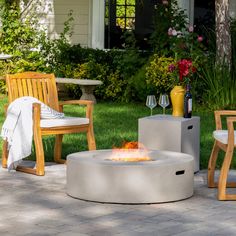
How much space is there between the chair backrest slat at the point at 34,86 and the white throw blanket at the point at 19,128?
0.49m

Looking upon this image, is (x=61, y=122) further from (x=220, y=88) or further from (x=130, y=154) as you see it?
(x=220, y=88)

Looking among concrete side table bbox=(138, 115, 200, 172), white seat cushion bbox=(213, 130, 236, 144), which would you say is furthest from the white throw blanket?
white seat cushion bbox=(213, 130, 236, 144)

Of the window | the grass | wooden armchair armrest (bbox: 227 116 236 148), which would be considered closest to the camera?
wooden armchair armrest (bbox: 227 116 236 148)

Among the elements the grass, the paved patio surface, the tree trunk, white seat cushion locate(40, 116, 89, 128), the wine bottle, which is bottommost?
the paved patio surface

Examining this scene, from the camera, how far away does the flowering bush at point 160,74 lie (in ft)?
47.2

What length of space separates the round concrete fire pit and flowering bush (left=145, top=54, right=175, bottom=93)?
7199 millimetres

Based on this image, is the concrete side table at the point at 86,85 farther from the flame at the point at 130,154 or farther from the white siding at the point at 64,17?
the flame at the point at 130,154

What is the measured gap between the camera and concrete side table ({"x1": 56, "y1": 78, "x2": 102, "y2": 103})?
1468 centimetres

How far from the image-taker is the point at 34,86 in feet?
30.6

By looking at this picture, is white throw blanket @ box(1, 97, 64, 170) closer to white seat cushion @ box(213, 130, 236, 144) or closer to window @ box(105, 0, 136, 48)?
white seat cushion @ box(213, 130, 236, 144)

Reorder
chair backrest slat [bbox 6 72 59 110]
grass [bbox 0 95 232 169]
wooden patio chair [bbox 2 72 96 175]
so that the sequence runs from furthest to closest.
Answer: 1. grass [bbox 0 95 232 169]
2. chair backrest slat [bbox 6 72 59 110]
3. wooden patio chair [bbox 2 72 96 175]

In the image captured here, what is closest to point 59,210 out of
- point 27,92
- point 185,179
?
point 185,179

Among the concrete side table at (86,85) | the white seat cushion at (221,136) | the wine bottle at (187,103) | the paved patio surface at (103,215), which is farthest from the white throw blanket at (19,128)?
the concrete side table at (86,85)

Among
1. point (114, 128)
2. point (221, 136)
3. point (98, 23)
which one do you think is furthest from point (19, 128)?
point (98, 23)
